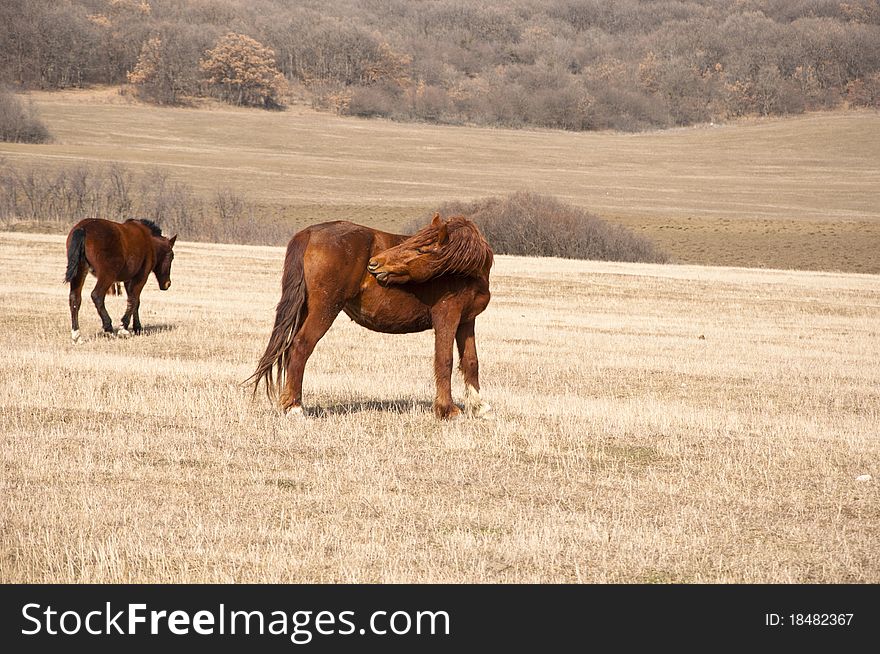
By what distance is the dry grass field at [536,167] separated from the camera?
52.9 metres

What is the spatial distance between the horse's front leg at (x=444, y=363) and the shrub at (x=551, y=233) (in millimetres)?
30645

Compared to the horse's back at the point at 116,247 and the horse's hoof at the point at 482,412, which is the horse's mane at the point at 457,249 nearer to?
the horse's hoof at the point at 482,412

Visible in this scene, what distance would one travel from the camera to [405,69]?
6811 inches

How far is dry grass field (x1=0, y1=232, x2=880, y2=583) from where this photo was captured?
6227 millimetres

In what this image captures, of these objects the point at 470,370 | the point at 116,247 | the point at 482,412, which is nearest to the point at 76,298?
the point at 116,247

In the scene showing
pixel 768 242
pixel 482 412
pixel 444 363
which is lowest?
pixel 768 242

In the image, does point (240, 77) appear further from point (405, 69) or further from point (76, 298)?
A: point (76, 298)

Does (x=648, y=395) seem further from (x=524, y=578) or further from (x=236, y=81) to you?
(x=236, y=81)

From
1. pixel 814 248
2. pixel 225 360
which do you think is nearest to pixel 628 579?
pixel 225 360

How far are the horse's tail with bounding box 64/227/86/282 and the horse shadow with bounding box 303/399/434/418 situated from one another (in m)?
6.07

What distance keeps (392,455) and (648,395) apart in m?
5.13

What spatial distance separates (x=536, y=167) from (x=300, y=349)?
3504 inches

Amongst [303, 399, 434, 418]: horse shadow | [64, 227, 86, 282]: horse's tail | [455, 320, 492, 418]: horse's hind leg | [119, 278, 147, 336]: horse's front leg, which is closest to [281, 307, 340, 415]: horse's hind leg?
[303, 399, 434, 418]: horse shadow

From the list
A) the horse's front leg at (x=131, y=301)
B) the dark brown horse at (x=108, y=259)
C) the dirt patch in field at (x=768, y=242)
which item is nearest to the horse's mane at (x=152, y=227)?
the dark brown horse at (x=108, y=259)
